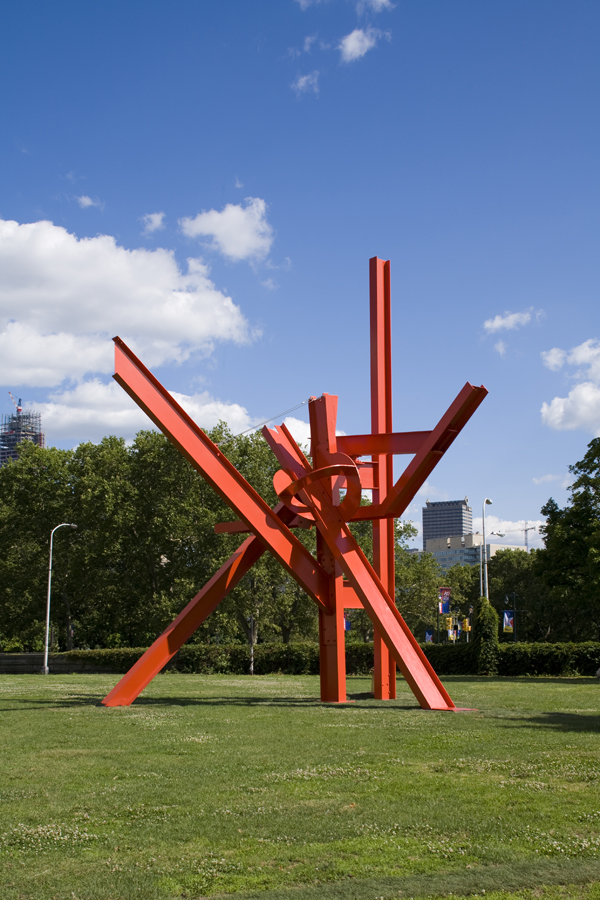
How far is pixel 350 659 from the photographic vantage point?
35625mm

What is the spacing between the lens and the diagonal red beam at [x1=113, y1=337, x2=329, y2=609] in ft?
48.6

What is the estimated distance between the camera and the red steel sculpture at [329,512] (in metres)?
14.7

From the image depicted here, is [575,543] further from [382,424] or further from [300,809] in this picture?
[300,809]

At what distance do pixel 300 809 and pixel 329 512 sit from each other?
945 cm

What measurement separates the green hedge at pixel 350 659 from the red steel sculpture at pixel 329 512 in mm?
17073

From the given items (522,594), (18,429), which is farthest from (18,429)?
(522,594)

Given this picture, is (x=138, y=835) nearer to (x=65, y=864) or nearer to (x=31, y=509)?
(x=65, y=864)

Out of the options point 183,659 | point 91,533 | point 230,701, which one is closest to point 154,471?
point 91,533

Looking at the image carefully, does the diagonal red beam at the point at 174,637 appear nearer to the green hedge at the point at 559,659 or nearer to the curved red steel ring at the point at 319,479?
the curved red steel ring at the point at 319,479

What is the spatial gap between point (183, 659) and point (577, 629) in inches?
1363

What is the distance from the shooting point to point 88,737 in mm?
10867

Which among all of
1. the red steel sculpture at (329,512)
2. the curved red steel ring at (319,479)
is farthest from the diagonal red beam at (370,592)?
the curved red steel ring at (319,479)

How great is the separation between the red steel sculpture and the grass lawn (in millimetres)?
2996

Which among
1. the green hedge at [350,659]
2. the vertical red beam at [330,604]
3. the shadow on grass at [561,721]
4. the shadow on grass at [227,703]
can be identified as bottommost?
the green hedge at [350,659]
